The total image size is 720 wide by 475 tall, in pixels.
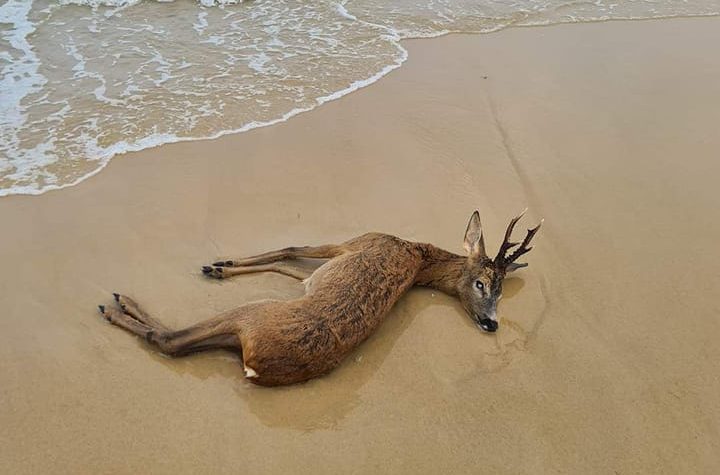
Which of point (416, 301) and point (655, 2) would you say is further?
point (655, 2)

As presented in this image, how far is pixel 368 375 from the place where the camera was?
3.91 metres

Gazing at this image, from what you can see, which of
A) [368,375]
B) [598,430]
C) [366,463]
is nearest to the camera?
[366,463]

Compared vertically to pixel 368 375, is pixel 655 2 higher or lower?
higher

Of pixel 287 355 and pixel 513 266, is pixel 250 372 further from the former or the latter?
pixel 513 266

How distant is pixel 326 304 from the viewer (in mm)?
3932

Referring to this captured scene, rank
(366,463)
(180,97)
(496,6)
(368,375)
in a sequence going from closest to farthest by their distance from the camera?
(366,463), (368,375), (180,97), (496,6)

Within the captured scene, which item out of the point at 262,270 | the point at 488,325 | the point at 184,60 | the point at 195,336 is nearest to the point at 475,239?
the point at 488,325

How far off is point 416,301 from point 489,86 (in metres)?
3.91

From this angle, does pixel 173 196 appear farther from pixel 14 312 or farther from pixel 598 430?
pixel 598 430

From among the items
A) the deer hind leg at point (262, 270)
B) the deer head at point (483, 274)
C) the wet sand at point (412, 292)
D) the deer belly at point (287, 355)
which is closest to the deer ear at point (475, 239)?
the deer head at point (483, 274)

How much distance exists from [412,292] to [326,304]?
1.05m

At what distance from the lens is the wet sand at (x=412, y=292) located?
11.3 feet

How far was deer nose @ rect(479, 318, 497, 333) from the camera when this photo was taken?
171 inches

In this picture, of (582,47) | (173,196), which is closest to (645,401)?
(173,196)
